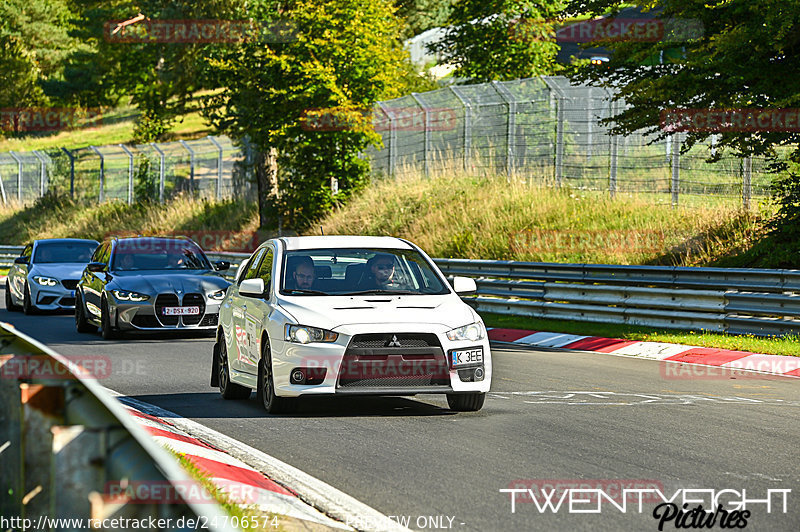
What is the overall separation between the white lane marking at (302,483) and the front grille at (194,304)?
24.7ft

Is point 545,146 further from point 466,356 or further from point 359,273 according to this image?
point 466,356

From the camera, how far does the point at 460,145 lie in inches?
1209

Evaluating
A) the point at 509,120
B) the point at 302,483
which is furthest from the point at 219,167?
the point at 302,483

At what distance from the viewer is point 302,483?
272 inches

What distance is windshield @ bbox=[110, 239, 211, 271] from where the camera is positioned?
18125 millimetres

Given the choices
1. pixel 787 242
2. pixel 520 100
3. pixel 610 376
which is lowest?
pixel 610 376

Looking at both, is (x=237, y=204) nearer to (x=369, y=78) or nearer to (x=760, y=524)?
(x=369, y=78)

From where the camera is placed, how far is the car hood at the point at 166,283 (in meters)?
16.9

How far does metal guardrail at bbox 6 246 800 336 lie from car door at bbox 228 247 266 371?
741cm

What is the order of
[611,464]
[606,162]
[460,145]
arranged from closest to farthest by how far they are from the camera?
[611,464] → [606,162] → [460,145]

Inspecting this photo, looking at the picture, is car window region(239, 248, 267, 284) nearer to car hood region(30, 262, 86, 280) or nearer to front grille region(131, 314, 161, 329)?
front grille region(131, 314, 161, 329)

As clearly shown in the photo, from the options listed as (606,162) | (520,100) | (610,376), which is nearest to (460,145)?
(520,100)

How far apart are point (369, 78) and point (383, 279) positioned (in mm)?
22114

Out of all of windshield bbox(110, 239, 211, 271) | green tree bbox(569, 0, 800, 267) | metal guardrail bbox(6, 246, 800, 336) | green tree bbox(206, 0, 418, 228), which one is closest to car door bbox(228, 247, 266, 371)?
windshield bbox(110, 239, 211, 271)
